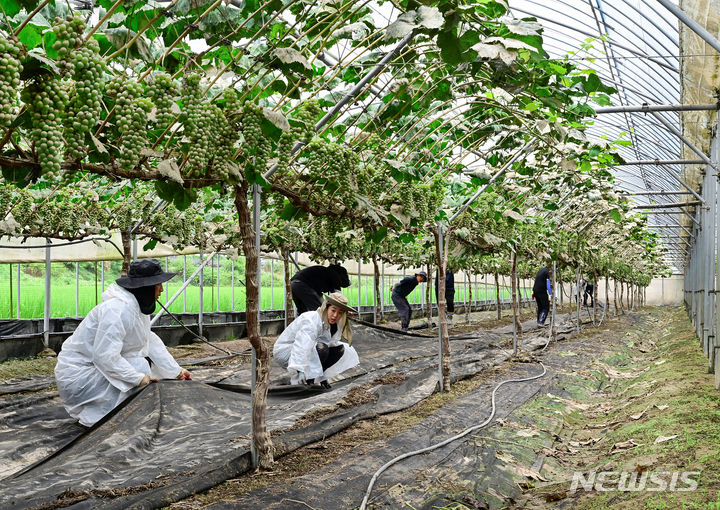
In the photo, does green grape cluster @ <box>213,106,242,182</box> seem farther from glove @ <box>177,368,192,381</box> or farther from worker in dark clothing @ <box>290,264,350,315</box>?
worker in dark clothing @ <box>290,264,350,315</box>

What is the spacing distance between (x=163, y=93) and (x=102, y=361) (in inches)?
115

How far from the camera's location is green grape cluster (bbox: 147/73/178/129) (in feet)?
9.50

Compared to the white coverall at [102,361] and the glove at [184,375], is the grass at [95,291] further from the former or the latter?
the white coverall at [102,361]

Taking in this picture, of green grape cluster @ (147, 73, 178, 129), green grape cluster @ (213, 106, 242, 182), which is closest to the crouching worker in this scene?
green grape cluster @ (213, 106, 242, 182)

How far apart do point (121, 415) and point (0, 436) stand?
1084 millimetres

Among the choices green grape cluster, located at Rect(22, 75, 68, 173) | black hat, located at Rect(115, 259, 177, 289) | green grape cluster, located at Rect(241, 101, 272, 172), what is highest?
green grape cluster, located at Rect(241, 101, 272, 172)

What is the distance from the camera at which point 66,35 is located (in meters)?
2.28

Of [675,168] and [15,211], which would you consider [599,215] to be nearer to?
Answer: [675,168]

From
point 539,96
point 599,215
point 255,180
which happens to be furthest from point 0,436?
point 599,215

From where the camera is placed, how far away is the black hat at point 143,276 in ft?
17.3

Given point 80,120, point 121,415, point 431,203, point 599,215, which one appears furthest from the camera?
point 599,215

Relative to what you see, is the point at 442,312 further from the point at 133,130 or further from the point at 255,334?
the point at 133,130

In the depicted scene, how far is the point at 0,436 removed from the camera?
15.5 feet

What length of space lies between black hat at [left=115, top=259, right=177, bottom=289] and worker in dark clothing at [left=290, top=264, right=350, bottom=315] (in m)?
4.31
